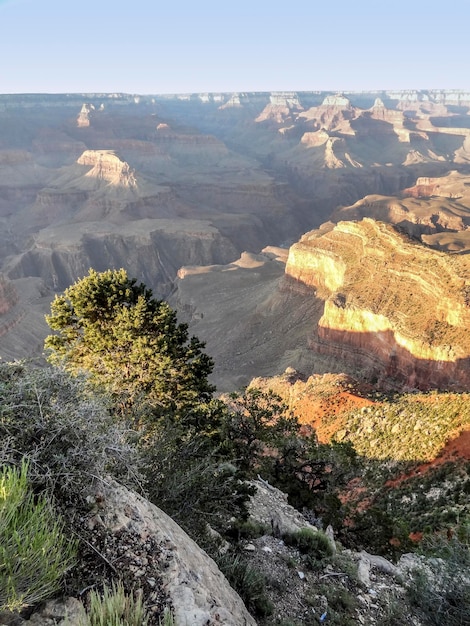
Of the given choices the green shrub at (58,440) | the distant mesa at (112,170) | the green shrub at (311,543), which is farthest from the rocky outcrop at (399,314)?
the distant mesa at (112,170)

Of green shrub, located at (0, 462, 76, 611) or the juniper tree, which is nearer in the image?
green shrub, located at (0, 462, 76, 611)

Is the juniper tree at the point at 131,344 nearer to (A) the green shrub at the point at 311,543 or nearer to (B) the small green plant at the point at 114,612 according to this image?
(A) the green shrub at the point at 311,543

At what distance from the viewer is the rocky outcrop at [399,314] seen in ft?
118

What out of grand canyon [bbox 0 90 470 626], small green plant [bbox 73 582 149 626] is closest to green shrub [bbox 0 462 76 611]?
small green plant [bbox 73 582 149 626]

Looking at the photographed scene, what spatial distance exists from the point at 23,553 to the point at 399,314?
131 feet

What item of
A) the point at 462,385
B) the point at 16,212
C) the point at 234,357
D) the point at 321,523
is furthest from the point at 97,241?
the point at 321,523

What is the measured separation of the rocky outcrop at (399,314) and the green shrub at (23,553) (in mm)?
33790

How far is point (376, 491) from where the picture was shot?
72.4ft

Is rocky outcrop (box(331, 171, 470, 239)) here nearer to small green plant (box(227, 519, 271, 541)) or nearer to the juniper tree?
the juniper tree

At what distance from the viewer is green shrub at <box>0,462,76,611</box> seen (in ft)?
15.2

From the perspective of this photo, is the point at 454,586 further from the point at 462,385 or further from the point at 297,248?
the point at 297,248

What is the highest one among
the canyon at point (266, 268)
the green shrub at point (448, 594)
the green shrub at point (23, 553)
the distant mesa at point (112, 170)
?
the distant mesa at point (112, 170)

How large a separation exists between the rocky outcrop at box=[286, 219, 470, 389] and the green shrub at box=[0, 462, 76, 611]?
111 feet

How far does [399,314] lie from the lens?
134ft
